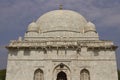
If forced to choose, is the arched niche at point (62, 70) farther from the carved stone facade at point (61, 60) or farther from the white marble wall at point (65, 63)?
the white marble wall at point (65, 63)

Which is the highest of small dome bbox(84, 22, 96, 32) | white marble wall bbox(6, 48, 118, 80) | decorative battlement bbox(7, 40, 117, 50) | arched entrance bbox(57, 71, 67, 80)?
small dome bbox(84, 22, 96, 32)

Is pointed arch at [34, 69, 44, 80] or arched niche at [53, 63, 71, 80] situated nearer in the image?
arched niche at [53, 63, 71, 80]

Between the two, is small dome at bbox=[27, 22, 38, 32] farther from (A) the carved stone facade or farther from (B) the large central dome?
(A) the carved stone facade

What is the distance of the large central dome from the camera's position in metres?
30.7

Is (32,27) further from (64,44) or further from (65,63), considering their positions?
(65,63)

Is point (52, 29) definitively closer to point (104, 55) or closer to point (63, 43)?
point (63, 43)

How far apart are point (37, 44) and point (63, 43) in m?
3.27

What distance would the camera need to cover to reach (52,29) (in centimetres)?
3066

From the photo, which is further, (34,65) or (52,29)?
(52,29)

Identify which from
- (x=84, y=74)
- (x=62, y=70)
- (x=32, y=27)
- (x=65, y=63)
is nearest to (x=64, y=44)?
(x=65, y=63)

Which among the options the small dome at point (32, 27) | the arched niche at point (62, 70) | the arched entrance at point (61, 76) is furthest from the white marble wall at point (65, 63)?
the small dome at point (32, 27)

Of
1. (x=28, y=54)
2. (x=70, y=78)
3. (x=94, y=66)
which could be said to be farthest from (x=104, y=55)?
(x=28, y=54)

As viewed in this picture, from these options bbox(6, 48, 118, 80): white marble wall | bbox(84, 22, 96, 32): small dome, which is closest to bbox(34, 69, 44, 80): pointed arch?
bbox(6, 48, 118, 80): white marble wall

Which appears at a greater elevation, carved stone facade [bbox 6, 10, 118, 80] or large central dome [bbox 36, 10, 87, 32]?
large central dome [bbox 36, 10, 87, 32]
